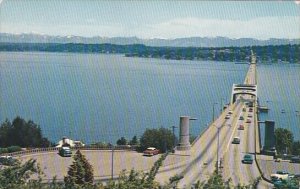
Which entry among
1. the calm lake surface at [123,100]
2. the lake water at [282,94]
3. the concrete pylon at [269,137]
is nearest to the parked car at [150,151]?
the concrete pylon at [269,137]

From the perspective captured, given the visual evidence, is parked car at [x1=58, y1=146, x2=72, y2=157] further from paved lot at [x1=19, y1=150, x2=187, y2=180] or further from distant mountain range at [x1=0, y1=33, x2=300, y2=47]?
distant mountain range at [x1=0, y1=33, x2=300, y2=47]

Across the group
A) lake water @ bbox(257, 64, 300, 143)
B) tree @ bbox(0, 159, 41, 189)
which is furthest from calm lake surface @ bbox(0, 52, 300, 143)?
tree @ bbox(0, 159, 41, 189)

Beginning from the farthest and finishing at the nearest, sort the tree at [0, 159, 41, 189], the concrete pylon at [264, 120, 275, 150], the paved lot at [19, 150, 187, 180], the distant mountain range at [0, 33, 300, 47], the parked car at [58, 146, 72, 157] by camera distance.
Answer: the distant mountain range at [0, 33, 300, 47]
the concrete pylon at [264, 120, 275, 150]
the parked car at [58, 146, 72, 157]
the paved lot at [19, 150, 187, 180]
the tree at [0, 159, 41, 189]

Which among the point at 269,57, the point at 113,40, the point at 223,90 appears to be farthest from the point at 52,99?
the point at 113,40

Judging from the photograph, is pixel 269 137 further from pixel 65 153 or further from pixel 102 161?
pixel 65 153

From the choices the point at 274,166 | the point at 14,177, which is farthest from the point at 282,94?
the point at 14,177
